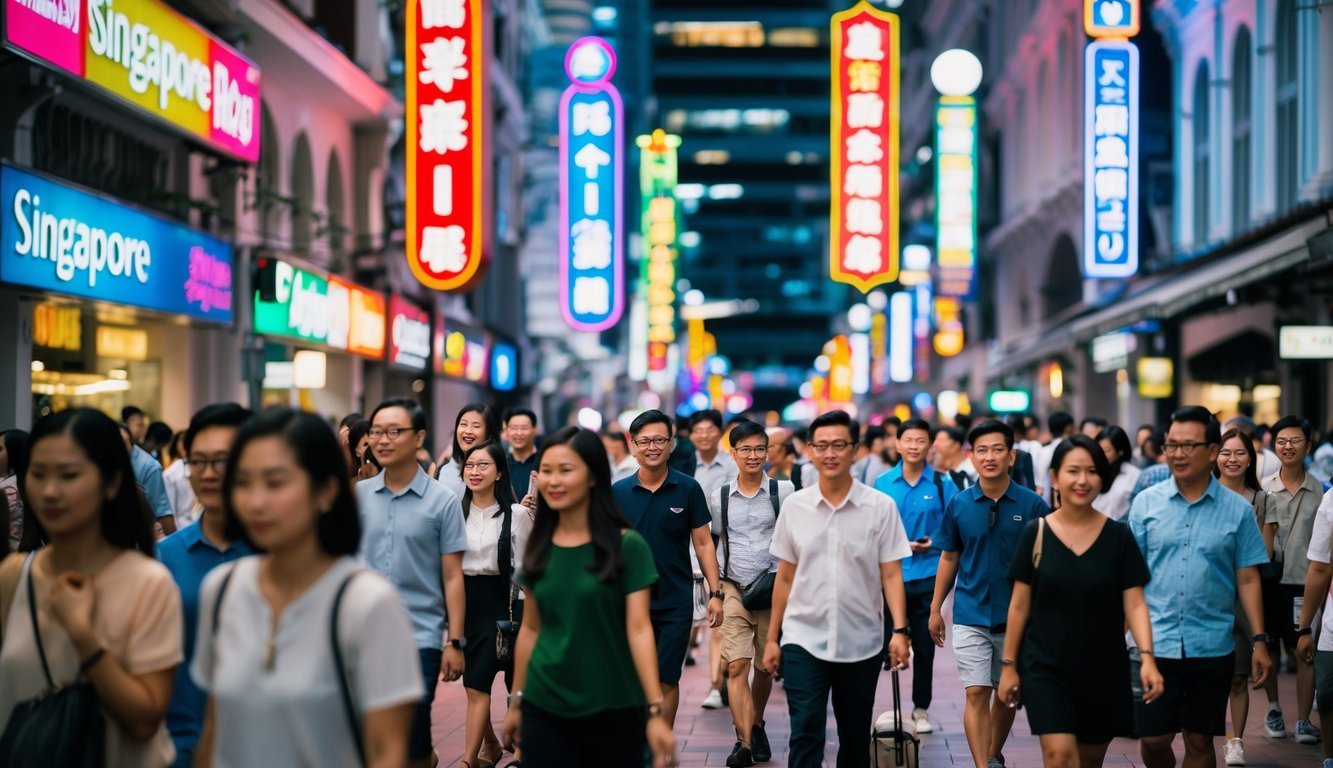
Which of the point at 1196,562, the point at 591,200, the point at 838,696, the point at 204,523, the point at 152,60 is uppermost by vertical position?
the point at 591,200

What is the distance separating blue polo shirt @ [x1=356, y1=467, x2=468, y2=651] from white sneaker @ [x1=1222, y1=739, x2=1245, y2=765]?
15.7 ft

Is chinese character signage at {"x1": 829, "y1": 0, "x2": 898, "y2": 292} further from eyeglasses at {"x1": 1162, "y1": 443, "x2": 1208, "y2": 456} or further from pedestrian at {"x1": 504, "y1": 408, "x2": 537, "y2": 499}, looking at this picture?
eyeglasses at {"x1": 1162, "y1": 443, "x2": 1208, "y2": 456}

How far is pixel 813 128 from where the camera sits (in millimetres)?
138125

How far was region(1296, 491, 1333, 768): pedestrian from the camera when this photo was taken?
323 inches

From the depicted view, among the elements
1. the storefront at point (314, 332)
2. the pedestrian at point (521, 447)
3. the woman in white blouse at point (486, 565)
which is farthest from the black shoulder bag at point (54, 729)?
the storefront at point (314, 332)

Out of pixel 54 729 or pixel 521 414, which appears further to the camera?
pixel 521 414

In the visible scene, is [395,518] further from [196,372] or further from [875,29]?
[875,29]

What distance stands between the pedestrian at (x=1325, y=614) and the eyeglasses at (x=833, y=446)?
256cm

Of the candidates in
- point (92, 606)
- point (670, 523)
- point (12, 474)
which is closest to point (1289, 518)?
point (670, 523)

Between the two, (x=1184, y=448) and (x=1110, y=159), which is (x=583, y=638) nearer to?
(x=1184, y=448)

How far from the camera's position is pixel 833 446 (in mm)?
7684

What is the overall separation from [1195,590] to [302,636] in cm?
495

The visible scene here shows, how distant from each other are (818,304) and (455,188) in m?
125

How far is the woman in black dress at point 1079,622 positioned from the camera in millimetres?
6695
